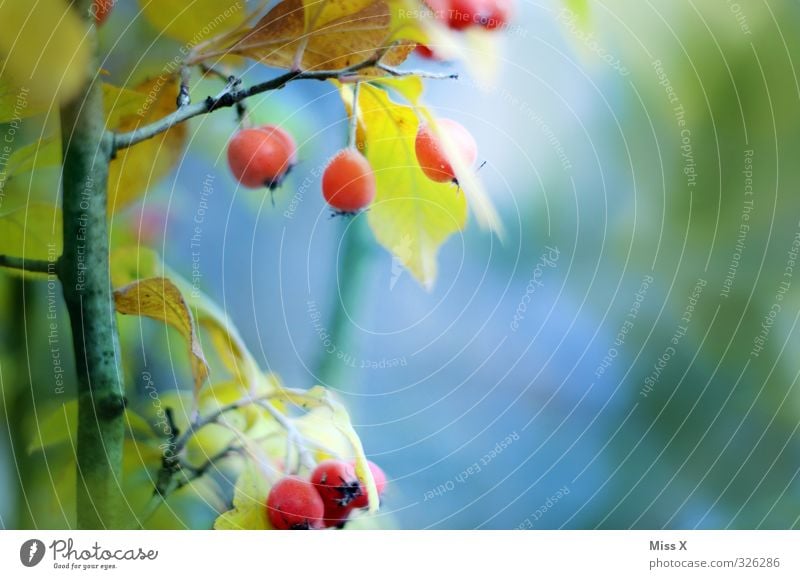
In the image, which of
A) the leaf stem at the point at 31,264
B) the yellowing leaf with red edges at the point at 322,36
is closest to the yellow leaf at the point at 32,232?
the leaf stem at the point at 31,264

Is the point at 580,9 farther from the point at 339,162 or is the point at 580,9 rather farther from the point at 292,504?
the point at 292,504

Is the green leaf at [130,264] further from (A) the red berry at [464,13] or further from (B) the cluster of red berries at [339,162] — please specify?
(A) the red berry at [464,13]

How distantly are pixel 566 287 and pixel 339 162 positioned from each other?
0.23m

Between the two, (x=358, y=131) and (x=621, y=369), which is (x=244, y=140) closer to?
(x=358, y=131)

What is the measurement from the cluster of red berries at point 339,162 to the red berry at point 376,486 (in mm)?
228

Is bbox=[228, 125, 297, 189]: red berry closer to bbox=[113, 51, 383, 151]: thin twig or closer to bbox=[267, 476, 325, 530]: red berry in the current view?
bbox=[113, 51, 383, 151]: thin twig

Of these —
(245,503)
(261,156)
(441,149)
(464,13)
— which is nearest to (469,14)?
(464,13)

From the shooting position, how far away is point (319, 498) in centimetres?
77

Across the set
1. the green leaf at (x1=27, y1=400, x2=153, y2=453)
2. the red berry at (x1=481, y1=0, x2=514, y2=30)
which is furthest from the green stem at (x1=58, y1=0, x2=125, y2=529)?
the red berry at (x1=481, y1=0, x2=514, y2=30)

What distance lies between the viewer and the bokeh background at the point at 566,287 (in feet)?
2.51
